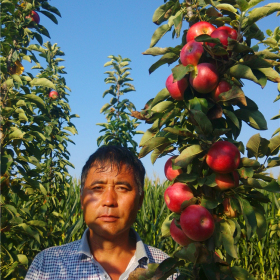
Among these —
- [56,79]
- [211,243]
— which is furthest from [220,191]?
[56,79]

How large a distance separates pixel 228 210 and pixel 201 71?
1.64 feet

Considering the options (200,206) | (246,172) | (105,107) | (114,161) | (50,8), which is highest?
(50,8)

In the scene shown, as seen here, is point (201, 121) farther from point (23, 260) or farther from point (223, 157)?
point (23, 260)

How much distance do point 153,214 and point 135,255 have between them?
3407 millimetres

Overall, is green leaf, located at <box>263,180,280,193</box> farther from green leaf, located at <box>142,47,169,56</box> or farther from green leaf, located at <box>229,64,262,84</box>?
green leaf, located at <box>142,47,169,56</box>

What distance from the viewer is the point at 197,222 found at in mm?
957

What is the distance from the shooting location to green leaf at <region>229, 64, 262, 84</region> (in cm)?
104

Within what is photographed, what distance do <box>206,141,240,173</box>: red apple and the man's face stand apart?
636 millimetres

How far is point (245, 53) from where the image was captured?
110 centimetres

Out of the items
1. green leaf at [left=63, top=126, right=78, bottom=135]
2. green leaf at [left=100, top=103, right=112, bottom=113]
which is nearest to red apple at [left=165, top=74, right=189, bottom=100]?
green leaf at [left=63, top=126, right=78, bottom=135]

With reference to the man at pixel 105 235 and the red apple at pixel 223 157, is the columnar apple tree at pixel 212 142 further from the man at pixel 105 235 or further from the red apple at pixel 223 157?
the man at pixel 105 235

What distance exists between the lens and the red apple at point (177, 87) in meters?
1.12

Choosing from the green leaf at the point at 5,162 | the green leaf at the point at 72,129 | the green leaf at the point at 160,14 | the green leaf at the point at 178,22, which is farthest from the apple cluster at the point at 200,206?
the green leaf at the point at 72,129

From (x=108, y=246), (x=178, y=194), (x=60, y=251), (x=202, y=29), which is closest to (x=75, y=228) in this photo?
(x=60, y=251)
